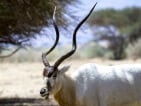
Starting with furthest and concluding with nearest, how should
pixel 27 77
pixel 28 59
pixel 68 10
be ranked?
1. pixel 28 59
2. pixel 27 77
3. pixel 68 10

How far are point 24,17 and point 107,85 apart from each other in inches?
197

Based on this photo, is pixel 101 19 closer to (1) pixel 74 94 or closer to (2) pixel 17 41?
(2) pixel 17 41

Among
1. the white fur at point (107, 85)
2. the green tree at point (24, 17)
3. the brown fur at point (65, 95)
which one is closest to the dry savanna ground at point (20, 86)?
the white fur at point (107, 85)

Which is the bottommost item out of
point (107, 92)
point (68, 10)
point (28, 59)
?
point (28, 59)

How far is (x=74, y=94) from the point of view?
9.52 metres

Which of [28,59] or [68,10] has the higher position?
[68,10]

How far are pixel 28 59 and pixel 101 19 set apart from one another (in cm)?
1450

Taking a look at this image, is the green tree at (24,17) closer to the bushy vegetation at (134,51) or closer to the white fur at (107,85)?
the white fur at (107,85)

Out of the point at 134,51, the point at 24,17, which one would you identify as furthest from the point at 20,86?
the point at 134,51

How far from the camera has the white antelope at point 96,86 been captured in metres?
9.41

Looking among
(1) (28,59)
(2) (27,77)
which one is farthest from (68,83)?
(1) (28,59)

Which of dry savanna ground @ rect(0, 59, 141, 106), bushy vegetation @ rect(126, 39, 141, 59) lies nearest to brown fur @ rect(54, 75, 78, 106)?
dry savanna ground @ rect(0, 59, 141, 106)

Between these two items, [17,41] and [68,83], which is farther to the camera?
[17,41]

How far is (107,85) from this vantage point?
9586mm
